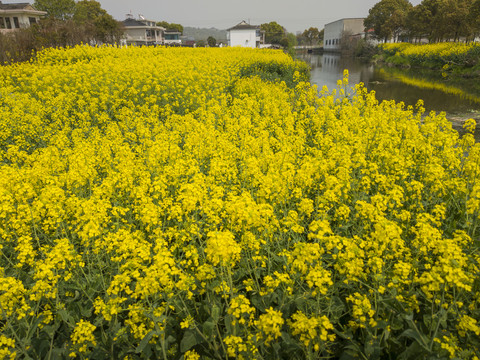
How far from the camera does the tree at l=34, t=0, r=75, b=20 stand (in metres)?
68.2

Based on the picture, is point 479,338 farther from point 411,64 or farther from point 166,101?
point 411,64

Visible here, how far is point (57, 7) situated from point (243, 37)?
44776 mm

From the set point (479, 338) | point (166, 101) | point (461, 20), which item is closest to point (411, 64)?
point (461, 20)

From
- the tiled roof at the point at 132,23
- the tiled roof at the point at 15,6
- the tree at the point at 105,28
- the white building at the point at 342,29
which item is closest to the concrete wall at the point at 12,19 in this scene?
the tiled roof at the point at 15,6

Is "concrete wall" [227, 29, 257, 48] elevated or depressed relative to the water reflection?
elevated

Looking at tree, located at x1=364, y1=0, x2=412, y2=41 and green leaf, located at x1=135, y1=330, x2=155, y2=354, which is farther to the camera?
tree, located at x1=364, y1=0, x2=412, y2=41

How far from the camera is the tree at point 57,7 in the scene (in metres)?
68.2

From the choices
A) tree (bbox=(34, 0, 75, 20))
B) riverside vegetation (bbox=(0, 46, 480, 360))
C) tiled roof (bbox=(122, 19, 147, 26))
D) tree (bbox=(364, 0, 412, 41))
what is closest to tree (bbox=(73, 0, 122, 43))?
riverside vegetation (bbox=(0, 46, 480, 360))

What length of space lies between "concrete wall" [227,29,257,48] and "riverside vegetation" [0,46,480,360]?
7882cm

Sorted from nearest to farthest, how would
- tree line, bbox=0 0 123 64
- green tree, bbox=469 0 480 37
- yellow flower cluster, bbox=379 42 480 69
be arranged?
tree line, bbox=0 0 123 64 → yellow flower cluster, bbox=379 42 480 69 → green tree, bbox=469 0 480 37

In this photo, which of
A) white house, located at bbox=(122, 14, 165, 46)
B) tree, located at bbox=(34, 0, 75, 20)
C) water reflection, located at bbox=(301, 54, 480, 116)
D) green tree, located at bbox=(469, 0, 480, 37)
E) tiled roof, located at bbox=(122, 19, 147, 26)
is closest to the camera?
water reflection, located at bbox=(301, 54, 480, 116)

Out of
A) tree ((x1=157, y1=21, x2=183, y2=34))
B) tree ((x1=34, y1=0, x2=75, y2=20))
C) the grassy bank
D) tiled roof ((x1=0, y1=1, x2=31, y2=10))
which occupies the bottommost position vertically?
the grassy bank

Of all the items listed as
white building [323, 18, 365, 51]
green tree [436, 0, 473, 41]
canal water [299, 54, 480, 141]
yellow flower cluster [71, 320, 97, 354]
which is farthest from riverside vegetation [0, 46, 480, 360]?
white building [323, 18, 365, 51]

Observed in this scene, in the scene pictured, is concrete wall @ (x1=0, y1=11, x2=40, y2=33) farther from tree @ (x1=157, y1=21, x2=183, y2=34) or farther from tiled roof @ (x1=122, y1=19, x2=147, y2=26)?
tree @ (x1=157, y1=21, x2=183, y2=34)
